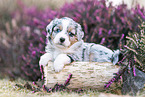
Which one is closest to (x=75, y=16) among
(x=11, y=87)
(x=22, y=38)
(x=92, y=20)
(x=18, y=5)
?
(x=92, y=20)

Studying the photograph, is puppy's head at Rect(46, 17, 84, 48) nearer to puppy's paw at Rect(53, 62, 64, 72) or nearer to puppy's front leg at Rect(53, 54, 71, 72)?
puppy's front leg at Rect(53, 54, 71, 72)

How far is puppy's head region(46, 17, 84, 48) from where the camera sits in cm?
327

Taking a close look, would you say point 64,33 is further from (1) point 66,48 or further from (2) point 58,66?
(2) point 58,66

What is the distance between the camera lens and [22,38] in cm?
611

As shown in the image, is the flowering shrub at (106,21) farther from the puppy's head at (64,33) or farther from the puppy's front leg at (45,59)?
the puppy's front leg at (45,59)

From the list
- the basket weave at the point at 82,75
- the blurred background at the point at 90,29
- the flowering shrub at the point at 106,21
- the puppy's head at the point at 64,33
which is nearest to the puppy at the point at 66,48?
the puppy's head at the point at 64,33

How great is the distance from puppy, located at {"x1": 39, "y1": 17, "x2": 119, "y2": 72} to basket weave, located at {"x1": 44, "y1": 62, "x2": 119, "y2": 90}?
4.5 inches

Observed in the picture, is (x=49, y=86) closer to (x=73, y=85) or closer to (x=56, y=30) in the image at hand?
(x=73, y=85)

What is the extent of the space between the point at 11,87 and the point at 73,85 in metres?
1.17

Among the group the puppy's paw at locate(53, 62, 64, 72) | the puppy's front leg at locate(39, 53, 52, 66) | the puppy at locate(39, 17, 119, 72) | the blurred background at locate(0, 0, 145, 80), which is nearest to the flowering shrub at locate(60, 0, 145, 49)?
the blurred background at locate(0, 0, 145, 80)

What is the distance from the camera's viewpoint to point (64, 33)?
11.0ft

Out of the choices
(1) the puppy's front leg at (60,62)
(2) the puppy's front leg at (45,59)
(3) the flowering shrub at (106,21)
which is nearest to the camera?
(1) the puppy's front leg at (60,62)

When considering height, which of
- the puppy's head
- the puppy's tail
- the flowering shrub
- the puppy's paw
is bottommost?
the puppy's paw

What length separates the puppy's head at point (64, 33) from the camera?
10.7 feet
